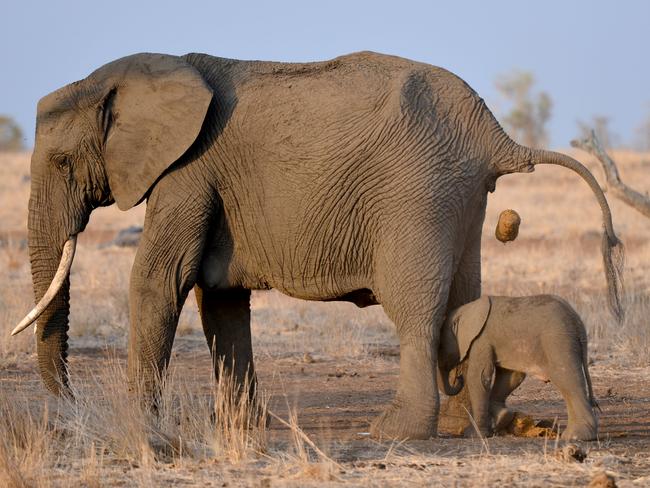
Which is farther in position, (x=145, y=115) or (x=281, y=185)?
(x=145, y=115)

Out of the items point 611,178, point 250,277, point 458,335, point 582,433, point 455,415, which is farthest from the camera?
point 611,178

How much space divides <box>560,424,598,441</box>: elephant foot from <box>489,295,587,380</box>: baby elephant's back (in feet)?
1.21

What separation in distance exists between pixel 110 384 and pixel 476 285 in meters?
2.54

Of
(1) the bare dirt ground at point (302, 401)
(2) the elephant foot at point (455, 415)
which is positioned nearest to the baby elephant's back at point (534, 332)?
(1) the bare dirt ground at point (302, 401)

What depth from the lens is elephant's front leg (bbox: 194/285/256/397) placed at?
337 inches

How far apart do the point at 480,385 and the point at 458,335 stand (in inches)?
13.8

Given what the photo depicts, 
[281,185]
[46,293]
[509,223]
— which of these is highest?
[281,185]

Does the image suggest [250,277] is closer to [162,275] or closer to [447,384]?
[162,275]

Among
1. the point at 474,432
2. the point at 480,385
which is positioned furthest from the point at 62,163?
the point at 474,432

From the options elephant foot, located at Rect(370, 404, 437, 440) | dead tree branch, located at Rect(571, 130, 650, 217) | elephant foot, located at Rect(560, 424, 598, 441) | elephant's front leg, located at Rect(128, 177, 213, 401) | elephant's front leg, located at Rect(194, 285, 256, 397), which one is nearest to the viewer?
elephant foot, located at Rect(560, 424, 598, 441)

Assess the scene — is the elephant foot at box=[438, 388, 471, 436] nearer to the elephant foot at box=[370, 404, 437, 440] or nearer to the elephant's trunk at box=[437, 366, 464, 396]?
the elephant's trunk at box=[437, 366, 464, 396]

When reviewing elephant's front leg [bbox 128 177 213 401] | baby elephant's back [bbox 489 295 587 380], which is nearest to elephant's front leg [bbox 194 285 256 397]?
elephant's front leg [bbox 128 177 213 401]

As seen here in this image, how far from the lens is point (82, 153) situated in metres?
8.16

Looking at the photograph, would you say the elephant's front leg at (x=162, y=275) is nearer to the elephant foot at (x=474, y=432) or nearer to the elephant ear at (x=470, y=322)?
the elephant ear at (x=470, y=322)
